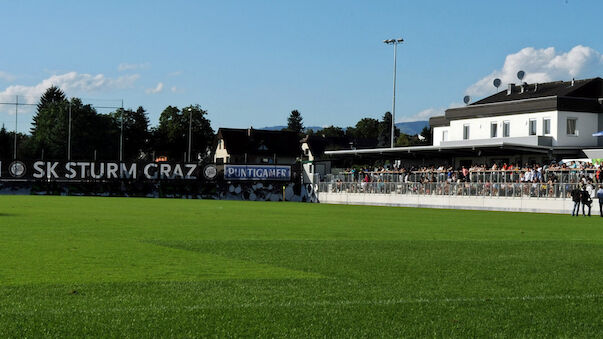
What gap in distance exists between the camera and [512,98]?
71250 mm

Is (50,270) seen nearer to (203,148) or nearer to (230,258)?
(230,258)

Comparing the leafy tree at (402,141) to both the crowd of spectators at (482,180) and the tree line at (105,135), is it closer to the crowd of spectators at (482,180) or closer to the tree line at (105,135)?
the tree line at (105,135)

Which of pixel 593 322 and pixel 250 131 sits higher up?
pixel 250 131

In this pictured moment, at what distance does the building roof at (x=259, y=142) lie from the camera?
127 m

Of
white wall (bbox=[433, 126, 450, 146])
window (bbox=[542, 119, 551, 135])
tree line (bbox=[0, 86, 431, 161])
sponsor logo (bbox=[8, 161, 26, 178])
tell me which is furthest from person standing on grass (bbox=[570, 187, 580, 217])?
tree line (bbox=[0, 86, 431, 161])

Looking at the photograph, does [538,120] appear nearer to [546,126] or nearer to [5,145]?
[546,126]

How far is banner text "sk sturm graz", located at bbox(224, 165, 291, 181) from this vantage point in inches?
2648

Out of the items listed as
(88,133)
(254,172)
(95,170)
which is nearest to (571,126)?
(254,172)

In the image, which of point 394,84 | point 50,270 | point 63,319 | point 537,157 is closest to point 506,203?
point 537,157

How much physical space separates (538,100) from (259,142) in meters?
71.1

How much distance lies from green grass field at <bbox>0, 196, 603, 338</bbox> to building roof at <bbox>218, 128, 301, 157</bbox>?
108 meters

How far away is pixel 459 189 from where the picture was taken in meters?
52.2

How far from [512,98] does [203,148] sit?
240 ft

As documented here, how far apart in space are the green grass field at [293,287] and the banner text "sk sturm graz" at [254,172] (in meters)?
48.1
